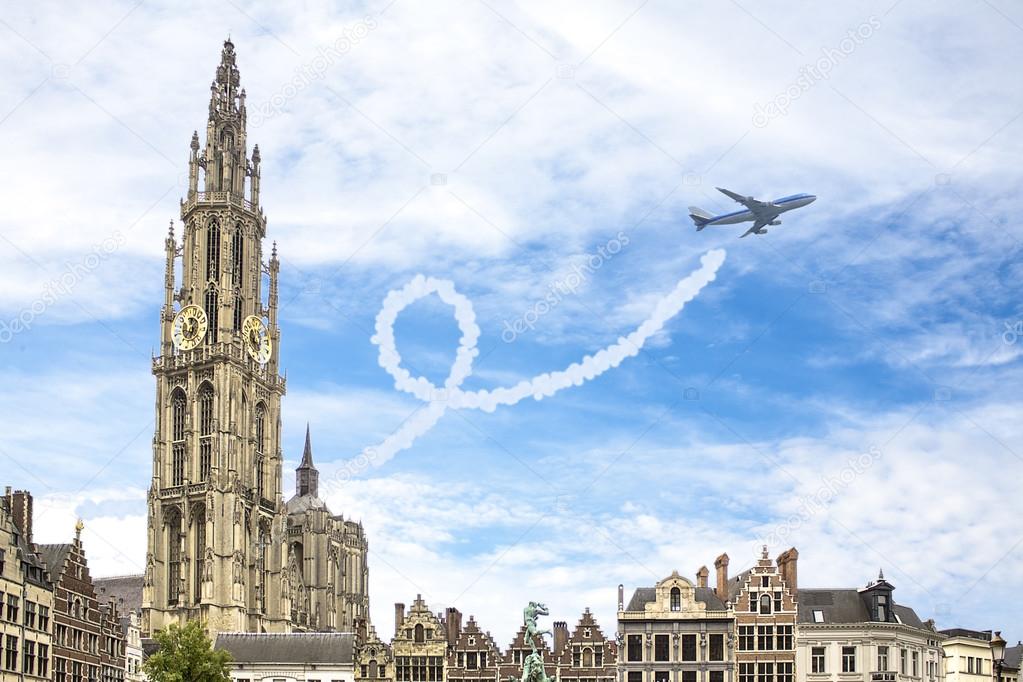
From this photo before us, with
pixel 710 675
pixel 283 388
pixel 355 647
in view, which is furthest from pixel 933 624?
pixel 283 388

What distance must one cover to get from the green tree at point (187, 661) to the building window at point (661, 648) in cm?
2709

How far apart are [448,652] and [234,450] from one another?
7248 centimetres

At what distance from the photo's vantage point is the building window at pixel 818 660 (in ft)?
327

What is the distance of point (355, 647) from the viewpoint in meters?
111

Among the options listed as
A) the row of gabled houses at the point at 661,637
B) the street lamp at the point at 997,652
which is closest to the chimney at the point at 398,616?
the row of gabled houses at the point at 661,637

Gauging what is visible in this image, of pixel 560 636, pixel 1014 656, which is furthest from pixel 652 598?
pixel 1014 656

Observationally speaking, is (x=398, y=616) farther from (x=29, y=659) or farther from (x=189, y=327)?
(x=189, y=327)

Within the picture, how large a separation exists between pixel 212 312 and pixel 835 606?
316 ft

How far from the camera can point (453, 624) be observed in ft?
362

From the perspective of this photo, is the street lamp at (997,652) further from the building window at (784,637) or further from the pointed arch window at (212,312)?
the pointed arch window at (212,312)

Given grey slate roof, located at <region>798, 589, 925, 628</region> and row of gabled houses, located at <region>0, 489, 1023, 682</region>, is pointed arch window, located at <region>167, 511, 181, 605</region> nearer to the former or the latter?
row of gabled houses, located at <region>0, 489, 1023, 682</region>

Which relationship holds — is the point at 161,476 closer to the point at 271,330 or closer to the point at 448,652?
the point at 271,330

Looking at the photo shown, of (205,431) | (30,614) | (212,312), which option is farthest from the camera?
(212,312)

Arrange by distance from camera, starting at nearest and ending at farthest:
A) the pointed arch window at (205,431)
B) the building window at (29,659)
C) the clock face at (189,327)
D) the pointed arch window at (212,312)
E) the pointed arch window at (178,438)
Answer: the building window at (29,659)
the pointed arch window at (205,431)
the pointed arch window at (178,438)
the clock face at (189,327)
the pointed arch window at (212,312)
